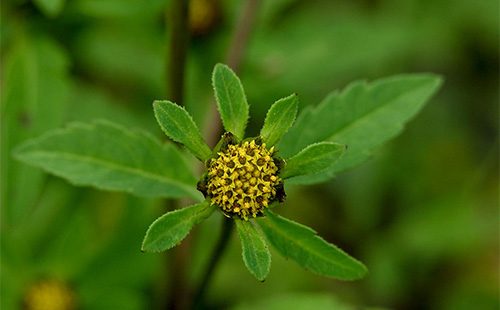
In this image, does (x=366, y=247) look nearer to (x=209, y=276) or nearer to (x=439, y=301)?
(x=439, y=301)

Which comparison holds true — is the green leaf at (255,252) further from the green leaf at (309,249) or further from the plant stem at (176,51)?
the plant stem at (176,51)

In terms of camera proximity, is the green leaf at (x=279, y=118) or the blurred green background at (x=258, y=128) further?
the blurred green background at (x=258, y=128)

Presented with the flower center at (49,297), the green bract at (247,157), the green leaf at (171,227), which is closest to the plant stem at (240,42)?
the green bract at (247,157)

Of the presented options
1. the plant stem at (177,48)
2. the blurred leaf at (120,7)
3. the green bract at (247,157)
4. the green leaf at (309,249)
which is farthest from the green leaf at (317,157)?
the blurred leaf at (120,7)

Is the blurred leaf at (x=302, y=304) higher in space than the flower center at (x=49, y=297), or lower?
higher

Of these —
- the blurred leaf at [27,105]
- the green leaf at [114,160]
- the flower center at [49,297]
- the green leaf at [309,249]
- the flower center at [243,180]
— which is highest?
the flower center at [243,180]

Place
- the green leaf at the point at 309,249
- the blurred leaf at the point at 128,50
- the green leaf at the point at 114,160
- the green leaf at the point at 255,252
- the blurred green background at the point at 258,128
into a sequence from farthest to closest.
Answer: the blurred leaf at the point at 128,50
the blurred green background at the point at 258,128
the green leaf at the point at 114,160
the green leaf at the point at 309,249
the green leaf at the point at 255,252

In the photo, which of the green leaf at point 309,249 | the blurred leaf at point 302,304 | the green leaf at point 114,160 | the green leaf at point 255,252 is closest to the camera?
the green leaf at point 255,252

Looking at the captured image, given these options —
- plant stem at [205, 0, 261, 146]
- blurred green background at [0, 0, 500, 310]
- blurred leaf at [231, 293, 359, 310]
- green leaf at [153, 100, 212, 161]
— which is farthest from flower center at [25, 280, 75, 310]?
green leaf at [153, 100, 212, 161]
